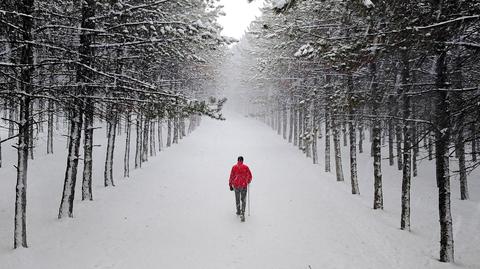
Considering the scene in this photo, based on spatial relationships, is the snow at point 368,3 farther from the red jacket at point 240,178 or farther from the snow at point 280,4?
the red jacket at point 240,178

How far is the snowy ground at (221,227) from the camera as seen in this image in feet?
28.5

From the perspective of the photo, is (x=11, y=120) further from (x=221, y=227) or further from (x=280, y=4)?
(x=280, y=4)

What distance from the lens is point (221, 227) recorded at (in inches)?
433

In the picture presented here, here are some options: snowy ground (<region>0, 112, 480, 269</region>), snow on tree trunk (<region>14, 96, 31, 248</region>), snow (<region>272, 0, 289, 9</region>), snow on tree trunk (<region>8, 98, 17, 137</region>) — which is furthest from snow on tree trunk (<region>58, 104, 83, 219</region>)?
snow (<region>272, 0, 289, 9</region>)

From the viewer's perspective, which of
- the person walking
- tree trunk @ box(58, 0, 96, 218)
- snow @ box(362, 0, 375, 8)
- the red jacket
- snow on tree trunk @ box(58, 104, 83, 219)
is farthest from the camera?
the red jacket

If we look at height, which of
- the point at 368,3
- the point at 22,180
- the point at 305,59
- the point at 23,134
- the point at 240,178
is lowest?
the point at 240,178

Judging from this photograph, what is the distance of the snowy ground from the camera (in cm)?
867

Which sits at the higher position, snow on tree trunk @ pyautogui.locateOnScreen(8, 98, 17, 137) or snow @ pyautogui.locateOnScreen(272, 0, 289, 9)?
snow @ pyautogui.locateOnScreen(272, 0, 289, 9)

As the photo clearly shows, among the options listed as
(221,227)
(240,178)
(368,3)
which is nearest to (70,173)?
(221,227)

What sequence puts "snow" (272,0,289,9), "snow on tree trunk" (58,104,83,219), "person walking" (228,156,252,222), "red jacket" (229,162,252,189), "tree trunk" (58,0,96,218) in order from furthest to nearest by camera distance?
"red jacket" (229,162,252,189)
"person walking" (228,156,252,222)
"snow on tree trunk" (58,104,83,219)
"tree trunk" (58,0,96,218)
"snow" (272,0,289,9)

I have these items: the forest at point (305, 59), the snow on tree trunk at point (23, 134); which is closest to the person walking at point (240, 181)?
the forest at point (305, 59)

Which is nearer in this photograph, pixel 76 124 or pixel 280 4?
pixel 280 4

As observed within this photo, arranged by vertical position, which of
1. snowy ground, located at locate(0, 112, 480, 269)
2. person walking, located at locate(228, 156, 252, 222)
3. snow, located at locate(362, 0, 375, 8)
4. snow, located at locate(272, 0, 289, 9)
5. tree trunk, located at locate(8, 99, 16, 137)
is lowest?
snowy ground, located at locate(0, 112, 480, 269)

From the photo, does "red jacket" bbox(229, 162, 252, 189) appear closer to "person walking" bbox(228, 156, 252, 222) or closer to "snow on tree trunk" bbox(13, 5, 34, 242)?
"person walking" bbox(228, 156, 252, 222)
